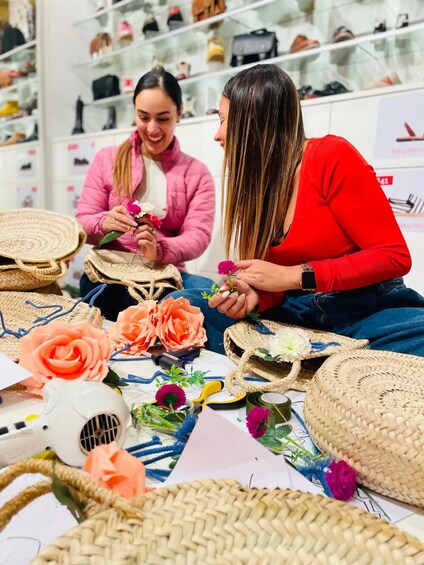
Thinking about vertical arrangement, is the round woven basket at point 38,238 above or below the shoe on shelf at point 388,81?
below

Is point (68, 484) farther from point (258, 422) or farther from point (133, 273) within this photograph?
point (133, 273)

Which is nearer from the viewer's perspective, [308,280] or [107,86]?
[308,280]

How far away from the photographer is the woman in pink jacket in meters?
1.51

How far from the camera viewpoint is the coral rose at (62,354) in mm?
613

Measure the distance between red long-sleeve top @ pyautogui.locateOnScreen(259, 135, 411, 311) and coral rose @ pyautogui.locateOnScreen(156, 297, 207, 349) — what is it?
168 millimetres

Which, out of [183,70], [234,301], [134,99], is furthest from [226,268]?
[183,70]

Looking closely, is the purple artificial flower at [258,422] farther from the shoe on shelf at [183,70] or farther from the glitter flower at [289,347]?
the shoe on shelf at [183,70]

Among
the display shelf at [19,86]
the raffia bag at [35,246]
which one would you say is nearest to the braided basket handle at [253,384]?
the raffia bag at [35,246]

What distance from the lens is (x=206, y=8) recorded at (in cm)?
258

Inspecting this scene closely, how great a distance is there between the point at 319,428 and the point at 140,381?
1.02 feet

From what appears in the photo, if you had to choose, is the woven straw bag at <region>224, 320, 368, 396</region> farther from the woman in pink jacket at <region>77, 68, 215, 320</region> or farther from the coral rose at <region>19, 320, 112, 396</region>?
the woman in pink jacket at <region>77, 68, 215, 320</region>

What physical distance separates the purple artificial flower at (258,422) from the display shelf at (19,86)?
3407 millimetres

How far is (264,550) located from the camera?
35 centimetres

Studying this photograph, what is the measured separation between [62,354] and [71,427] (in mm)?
163
